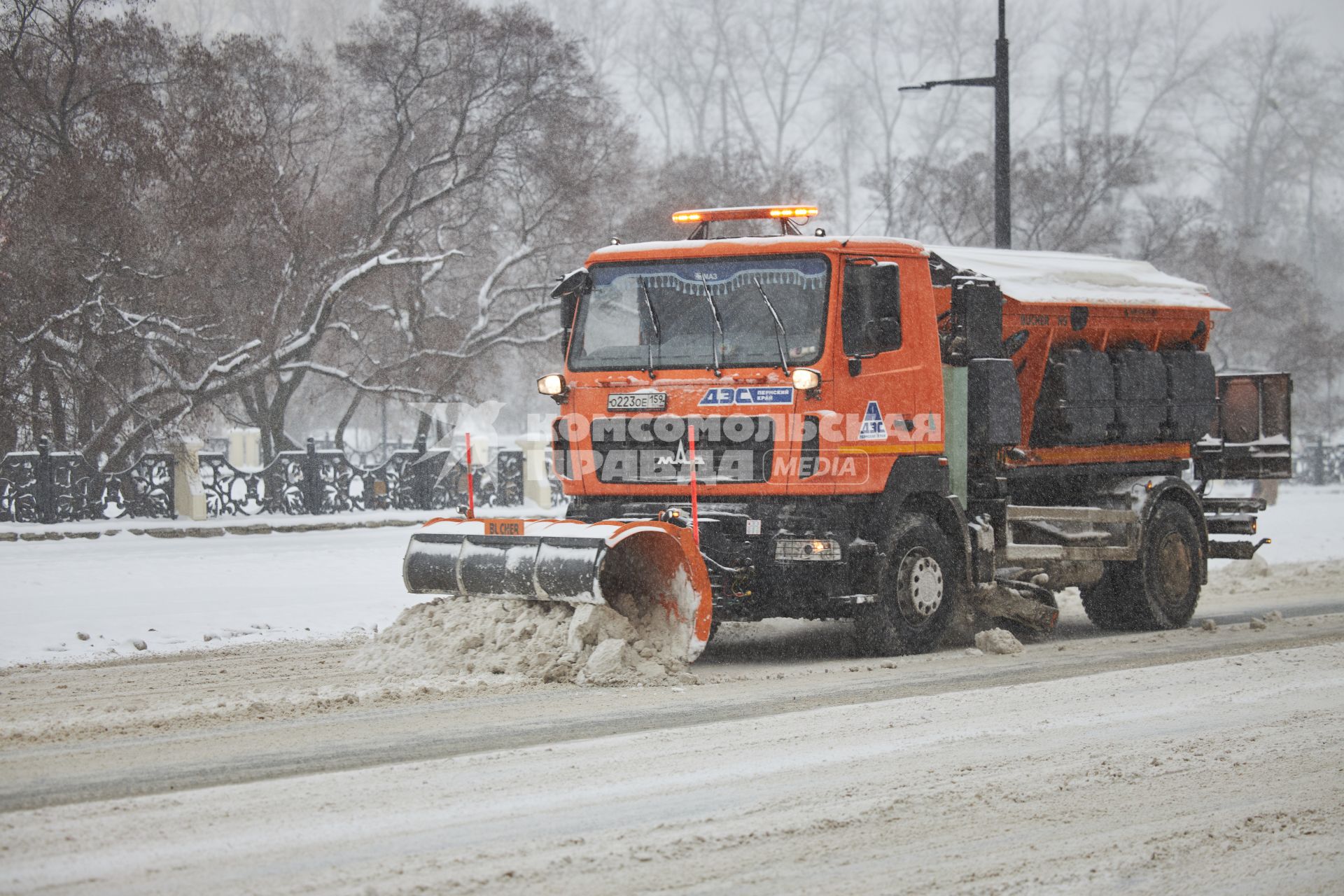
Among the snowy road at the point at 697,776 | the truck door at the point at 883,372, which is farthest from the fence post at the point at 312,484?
the truck door at the point at 883,372

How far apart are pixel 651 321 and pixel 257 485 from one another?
17.2m

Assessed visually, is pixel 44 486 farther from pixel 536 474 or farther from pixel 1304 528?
pixel 1304 528

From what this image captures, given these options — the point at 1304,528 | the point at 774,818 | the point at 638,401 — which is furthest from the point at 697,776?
the point at 1304,528

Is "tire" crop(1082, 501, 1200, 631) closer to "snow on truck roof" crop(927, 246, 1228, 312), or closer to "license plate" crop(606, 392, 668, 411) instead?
"snow on truck roof" crop(927, 246, 1228, 312)

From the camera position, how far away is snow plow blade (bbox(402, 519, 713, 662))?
33.3 ft

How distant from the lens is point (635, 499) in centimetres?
1148

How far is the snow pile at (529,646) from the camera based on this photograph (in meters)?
10.2

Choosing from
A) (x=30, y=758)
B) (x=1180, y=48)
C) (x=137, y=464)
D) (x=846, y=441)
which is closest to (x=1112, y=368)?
(x=846, y=441)

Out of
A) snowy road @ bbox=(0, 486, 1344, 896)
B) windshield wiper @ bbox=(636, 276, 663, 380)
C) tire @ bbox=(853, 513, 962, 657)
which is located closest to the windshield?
windshield wiper @ bbox=(636, 276, 663, 380)

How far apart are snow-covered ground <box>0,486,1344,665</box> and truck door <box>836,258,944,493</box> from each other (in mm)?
5366

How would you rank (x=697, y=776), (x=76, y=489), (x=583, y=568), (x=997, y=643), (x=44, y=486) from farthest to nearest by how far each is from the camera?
(x=76, y=489) < (x=44, y=486) < (x=997, y=643) < (x=583, y=568) < (x=697, y=776)

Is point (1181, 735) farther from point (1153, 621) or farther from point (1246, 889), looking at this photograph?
point (1153, 621)

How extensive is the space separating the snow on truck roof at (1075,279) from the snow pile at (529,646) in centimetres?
410

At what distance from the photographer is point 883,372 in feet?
36.7
